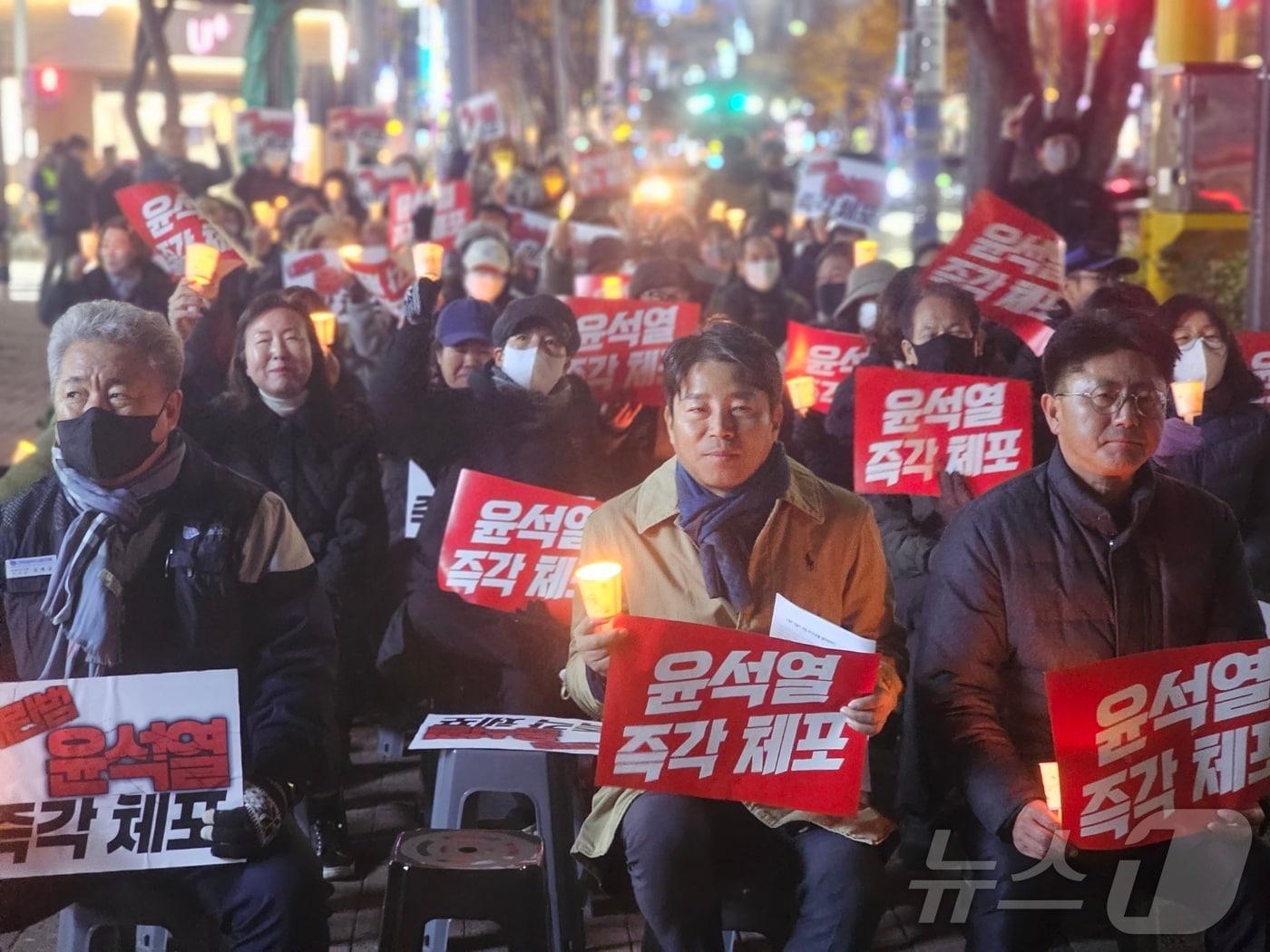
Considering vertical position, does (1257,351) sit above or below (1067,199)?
below

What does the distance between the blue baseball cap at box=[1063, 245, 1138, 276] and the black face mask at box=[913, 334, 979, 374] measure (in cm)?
266

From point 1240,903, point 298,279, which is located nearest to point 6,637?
point 1240,903

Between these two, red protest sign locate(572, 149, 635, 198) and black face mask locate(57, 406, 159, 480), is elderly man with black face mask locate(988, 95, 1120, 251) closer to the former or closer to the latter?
red protest sign locate(572, 149, 635, 198)

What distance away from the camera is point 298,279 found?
956 centimetres

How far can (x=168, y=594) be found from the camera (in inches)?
154

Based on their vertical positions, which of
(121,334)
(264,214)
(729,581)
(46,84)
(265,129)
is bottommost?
(729,581)

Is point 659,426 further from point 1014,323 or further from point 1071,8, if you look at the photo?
point 1071,8

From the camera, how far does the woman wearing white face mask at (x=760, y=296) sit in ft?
32.7

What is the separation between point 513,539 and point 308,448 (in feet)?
3.24

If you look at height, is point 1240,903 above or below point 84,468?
below

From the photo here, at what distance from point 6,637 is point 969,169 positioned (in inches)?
507

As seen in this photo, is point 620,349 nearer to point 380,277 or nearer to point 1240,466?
point 1240,466

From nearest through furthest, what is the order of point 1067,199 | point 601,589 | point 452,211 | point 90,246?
point 601,589, point 1067,199, point 452,211, point 90,246

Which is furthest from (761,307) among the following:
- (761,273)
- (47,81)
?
(47,81)
